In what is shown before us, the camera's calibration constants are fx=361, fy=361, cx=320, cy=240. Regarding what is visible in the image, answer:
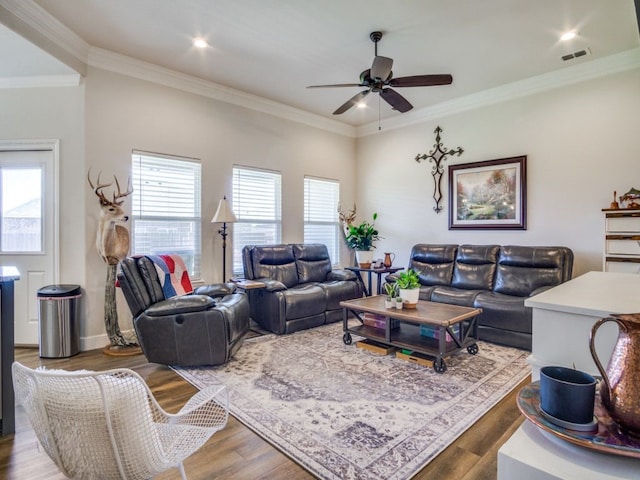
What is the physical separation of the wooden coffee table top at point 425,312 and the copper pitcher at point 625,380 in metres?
2.41

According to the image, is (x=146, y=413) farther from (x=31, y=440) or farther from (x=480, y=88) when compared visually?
(x=480, y=88)

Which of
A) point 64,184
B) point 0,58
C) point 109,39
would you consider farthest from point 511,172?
point 0,58

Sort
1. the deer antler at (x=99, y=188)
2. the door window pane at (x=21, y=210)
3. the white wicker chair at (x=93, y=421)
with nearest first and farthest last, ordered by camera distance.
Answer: the white wicker chair at (x=93, y=421), the deer antler at (x=99, y=188), the door window pane at (x=21, y=210)

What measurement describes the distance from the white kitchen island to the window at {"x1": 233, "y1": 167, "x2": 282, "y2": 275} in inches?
174

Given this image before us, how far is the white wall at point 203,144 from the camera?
390 centimetres

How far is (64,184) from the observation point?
386 cm

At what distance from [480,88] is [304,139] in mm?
2676

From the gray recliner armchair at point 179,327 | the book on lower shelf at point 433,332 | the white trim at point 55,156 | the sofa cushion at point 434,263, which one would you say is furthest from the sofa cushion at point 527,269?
the white trim at point 55,156

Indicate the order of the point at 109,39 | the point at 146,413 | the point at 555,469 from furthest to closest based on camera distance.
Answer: the point at 109,39 < the point at 146,413 < the point at 555,469

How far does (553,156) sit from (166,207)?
4835 mm

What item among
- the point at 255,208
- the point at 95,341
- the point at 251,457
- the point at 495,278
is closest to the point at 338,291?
the point at 255,208

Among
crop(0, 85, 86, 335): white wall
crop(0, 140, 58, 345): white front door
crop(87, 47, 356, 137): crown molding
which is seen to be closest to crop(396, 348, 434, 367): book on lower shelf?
crop(0, 85, 86, 335): white wall

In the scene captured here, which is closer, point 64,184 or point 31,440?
point 31,440

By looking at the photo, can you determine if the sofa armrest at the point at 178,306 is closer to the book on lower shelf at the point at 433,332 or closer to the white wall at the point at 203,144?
the white wall at the point at 203,144
